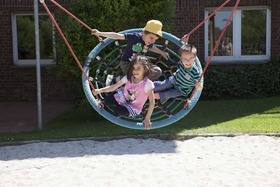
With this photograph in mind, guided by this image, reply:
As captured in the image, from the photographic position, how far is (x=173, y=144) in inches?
287

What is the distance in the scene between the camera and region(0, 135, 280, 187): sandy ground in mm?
5340

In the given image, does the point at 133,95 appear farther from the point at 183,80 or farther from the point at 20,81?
the point at 20,81

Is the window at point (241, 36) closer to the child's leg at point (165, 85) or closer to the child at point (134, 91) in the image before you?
the child's leg at point (165, 85)

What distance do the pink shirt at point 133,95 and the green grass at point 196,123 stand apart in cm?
318

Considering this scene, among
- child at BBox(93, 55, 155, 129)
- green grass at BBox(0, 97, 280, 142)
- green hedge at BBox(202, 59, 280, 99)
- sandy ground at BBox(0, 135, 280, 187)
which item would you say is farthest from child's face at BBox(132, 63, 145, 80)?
green hedge at BBox(202, 59, 280, 99)

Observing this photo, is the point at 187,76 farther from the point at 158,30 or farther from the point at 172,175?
the point at 172,175

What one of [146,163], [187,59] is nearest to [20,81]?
[146,163]

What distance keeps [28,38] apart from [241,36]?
5.77m

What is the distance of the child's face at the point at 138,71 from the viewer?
14.3 feet

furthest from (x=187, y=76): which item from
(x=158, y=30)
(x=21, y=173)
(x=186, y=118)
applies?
(x=186, y=118)

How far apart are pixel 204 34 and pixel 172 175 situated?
22.5 ft

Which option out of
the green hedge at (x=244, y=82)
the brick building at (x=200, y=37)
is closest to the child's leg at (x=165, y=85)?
the green hedge at (x=244, y=82)

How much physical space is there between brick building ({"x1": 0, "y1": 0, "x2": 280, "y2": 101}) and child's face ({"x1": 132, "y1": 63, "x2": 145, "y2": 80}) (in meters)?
7.31

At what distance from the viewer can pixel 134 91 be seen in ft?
14.9
